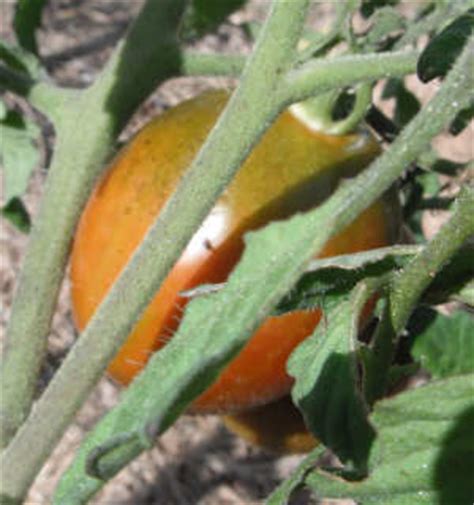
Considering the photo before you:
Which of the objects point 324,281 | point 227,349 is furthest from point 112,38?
point 227,349

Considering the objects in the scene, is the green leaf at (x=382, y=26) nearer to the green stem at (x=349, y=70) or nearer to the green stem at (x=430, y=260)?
the green stem at (x=349, y=70)

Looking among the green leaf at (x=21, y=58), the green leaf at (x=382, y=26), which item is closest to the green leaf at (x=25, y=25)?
the green leaf at (x=21, y=58)

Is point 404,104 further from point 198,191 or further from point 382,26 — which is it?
point 198,191

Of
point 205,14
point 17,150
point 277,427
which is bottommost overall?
point 277,427

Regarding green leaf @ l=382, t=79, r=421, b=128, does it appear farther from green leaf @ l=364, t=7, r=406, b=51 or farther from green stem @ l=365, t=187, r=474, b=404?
green stem @ l=365, t=187, r=474, b=404

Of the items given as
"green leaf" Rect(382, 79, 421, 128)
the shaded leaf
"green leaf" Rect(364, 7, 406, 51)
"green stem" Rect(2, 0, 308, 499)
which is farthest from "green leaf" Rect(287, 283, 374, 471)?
"green leaf" Rect(382, 79, 421, 128)

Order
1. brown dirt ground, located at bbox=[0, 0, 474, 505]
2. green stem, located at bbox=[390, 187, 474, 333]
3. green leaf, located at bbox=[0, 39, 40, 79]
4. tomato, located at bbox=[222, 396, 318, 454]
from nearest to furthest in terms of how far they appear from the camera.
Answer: green stem, located at bbox=[390, 187, 474, 333] → green leaf, located at bbox=[0, 39, 40, 79] → tomato, located at bbox=[222, 396, 318, 454] → brown dirt ground, located at bbox=[0, 0, 474, 505]

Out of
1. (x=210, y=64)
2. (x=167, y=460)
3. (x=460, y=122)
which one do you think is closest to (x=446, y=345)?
(x=460, y=122)

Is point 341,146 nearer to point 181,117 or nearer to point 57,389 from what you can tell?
point 181,117
